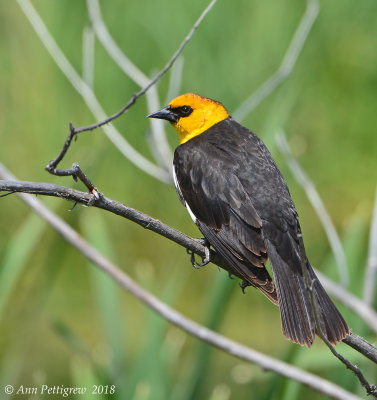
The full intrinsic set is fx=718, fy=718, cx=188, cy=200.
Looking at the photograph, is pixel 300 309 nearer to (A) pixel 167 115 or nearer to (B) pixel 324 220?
(B) pixel 324 220

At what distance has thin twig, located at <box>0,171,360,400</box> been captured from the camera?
2.63 metres

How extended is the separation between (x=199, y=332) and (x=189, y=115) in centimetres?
101

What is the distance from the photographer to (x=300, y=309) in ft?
8.23

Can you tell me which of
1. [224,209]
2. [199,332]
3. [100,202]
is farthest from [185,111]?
[100,202]

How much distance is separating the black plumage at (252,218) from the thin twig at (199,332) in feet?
0.91

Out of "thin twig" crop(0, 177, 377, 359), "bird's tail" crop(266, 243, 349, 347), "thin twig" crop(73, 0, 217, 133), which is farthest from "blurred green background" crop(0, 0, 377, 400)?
"thin twig" crop(0, 177, 377, 359)

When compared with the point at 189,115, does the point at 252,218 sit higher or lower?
lower

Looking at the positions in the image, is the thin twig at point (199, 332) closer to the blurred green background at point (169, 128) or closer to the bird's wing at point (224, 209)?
the bird's wing at point (224, 209)

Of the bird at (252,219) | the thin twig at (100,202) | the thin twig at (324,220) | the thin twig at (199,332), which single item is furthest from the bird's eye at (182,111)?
the thin twig at (100,202)

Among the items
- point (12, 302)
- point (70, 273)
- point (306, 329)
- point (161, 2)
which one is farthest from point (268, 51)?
point (306, 329)

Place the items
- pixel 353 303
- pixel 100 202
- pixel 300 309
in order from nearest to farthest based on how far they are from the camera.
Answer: pixel 100 202 → pixel 300 309 → pixel 353 303

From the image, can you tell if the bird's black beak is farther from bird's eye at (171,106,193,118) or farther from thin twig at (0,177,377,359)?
thin twig at (0,177,377,359)

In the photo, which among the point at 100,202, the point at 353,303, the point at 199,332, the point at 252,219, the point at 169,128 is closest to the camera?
the point at 100,202

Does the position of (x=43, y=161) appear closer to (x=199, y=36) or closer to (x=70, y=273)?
(x=70, y=273)
